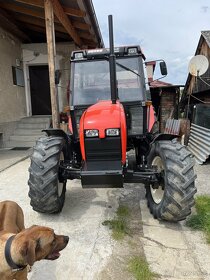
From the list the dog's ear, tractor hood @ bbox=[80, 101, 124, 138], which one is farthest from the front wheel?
the dog's ear

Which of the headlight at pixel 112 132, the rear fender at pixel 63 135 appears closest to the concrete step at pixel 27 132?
the rear fender at pixel 63 135

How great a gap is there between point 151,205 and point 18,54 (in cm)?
882

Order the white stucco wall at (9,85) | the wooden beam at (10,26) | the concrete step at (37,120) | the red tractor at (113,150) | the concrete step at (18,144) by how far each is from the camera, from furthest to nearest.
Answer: the concrete step at (37,120), the concrete step at (18,144), the white stucco wall at (9,85), the wooden beam at (10,26), the red tractor at (113,150)

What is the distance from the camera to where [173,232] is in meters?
3.60

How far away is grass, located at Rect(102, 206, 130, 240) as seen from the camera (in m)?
3.55

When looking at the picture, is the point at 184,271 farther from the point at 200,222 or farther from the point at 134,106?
the point at 134,106

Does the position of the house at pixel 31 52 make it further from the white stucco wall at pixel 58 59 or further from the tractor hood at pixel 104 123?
the tractor hood at pixel 104 123

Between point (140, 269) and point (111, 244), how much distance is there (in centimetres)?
55

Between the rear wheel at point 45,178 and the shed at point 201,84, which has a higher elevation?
the shed at point 201,84

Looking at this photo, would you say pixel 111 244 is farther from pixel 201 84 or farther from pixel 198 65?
pixel 201 84

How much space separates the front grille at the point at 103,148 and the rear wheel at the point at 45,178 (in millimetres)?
394

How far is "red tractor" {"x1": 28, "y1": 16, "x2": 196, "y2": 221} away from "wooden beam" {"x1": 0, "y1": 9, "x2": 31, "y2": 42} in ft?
18.4

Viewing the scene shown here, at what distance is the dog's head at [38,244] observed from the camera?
190cm

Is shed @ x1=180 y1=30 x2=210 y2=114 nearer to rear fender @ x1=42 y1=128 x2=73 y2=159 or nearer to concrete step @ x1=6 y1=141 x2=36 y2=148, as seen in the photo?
concrete step @ x1=6 y1=141 x2=36 y2=148
